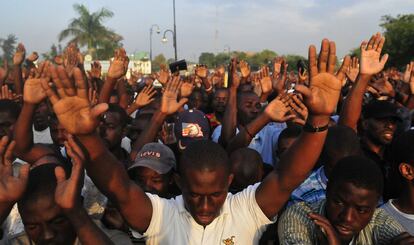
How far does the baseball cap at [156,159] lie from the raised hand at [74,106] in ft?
3.43

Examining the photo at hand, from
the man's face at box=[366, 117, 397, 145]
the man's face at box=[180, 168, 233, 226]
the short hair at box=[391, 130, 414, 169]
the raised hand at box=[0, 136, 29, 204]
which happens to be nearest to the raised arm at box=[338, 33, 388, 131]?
the man's face at box=[366, 117, 397, 145]

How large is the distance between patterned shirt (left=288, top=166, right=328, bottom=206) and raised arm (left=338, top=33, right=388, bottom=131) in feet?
2.92

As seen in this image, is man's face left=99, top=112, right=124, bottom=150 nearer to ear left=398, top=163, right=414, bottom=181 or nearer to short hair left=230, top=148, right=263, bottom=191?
short hair left=230, top=148, right=263, bottom=191

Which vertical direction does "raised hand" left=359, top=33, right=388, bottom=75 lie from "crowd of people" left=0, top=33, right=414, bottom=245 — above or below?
above

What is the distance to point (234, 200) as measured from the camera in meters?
2.23

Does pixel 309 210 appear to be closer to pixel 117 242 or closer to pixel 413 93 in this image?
pixel 117 242

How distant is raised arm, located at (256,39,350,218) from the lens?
1958 millimetres

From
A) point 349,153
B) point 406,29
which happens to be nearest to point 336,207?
point 349,153

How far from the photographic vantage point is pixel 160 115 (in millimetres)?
3592

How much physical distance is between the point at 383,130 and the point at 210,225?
2.18 m

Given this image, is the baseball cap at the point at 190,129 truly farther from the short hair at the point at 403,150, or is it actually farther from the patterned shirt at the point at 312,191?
the short hair at the point at 403,150

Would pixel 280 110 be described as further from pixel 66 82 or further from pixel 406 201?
pixel 66 82

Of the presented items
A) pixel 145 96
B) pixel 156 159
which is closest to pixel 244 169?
pixel 156 159

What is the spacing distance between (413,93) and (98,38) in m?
42.0
